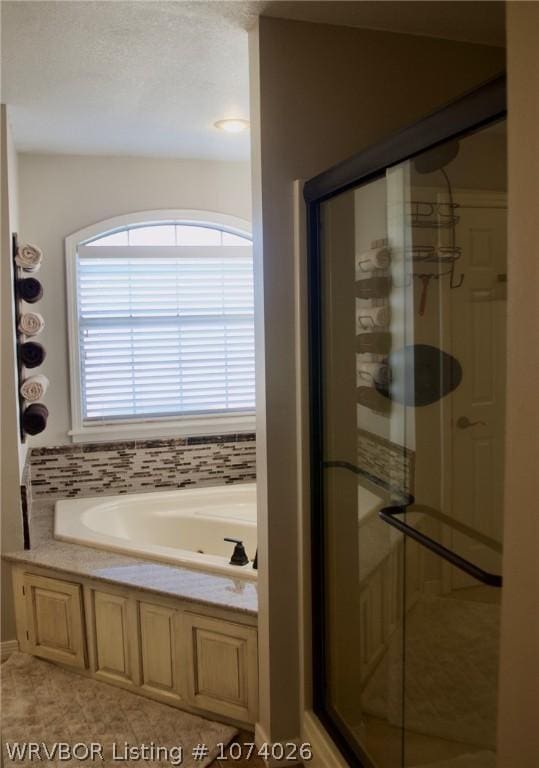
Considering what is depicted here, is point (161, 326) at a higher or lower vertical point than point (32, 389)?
higher

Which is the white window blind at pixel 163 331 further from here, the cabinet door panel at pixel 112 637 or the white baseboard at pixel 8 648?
the cabinet door panel at pixel 112 637

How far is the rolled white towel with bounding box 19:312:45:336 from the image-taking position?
11.0 ft

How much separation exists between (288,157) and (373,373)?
0.81 m

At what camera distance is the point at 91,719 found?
2.76 m

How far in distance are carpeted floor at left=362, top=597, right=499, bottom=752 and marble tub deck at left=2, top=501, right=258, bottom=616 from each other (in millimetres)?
816

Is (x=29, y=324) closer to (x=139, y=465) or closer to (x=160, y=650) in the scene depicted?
(x=139, y=465)

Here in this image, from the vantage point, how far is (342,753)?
2.29 m

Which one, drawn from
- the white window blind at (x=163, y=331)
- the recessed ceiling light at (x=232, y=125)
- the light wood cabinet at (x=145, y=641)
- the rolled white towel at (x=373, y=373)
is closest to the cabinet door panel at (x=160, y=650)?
the light wood cabinet at (x=145, y=641)

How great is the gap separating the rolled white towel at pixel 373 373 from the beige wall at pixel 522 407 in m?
0.75

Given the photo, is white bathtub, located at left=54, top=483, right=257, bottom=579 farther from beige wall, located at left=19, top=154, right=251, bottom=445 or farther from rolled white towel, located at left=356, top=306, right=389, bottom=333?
rolled white towel, located at left=356, top=306, right=389, bottom=333

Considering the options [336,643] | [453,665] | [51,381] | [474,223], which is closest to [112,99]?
[51,381]

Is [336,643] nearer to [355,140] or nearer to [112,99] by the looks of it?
[355,140]

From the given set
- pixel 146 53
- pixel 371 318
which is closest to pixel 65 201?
pixel 146 53

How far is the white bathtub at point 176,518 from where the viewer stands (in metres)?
3.76
